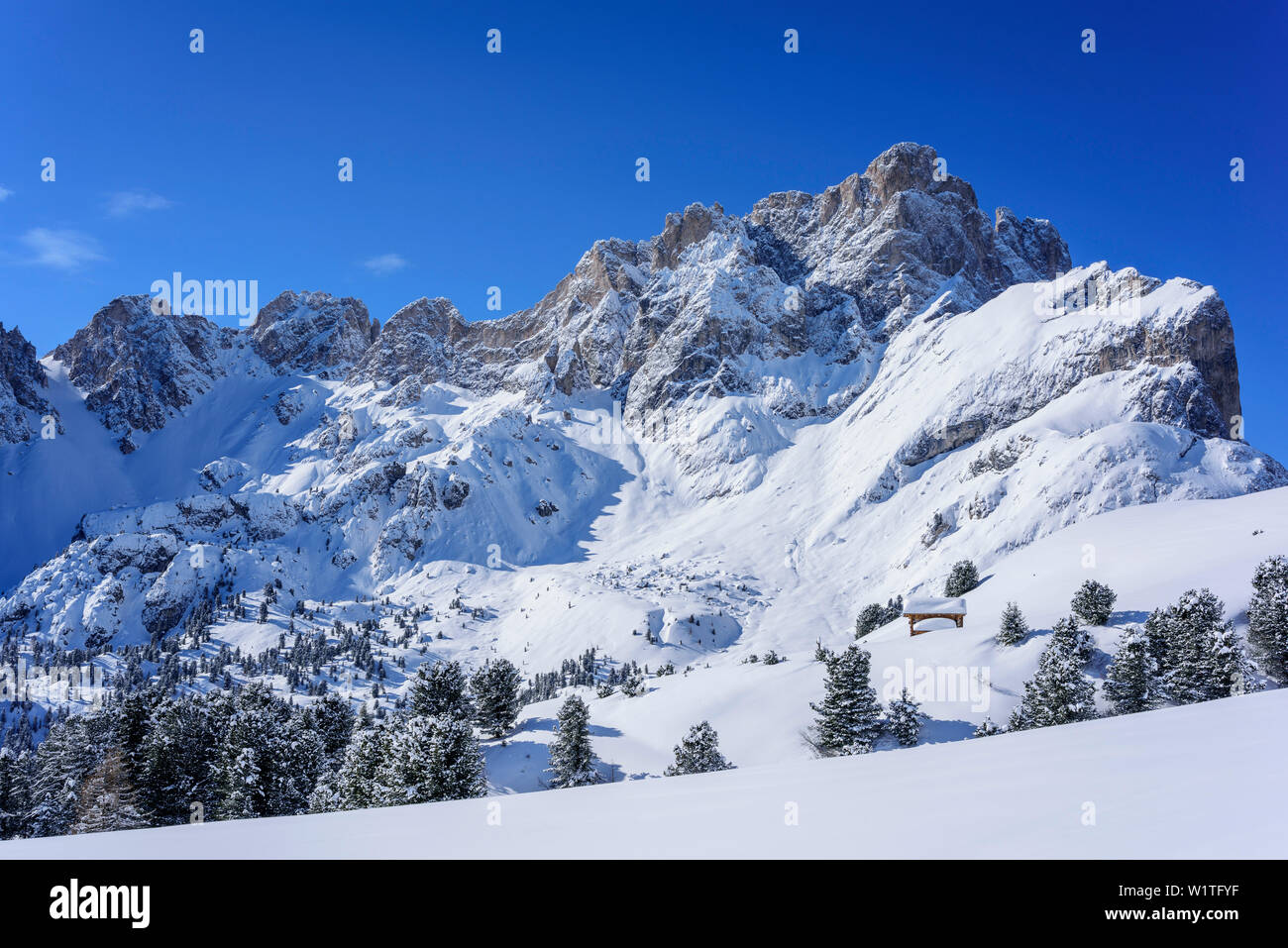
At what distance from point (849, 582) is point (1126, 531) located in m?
77.0

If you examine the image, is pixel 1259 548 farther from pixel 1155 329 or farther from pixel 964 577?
pixel 1155 329

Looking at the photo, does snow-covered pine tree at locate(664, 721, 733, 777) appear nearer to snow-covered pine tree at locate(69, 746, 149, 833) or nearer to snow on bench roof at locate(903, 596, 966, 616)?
snow on bench roof at locate(903, 596, 966, 616)

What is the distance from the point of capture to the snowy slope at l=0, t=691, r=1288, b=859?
4129 mm

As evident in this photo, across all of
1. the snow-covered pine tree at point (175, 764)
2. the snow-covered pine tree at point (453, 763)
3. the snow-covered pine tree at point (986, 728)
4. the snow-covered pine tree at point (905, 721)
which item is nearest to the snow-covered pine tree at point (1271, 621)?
the snow-covered pine tree at point (986, 728)

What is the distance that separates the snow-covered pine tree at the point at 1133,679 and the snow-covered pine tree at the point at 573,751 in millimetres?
26879

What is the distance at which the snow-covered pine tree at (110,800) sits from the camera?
31.2 m

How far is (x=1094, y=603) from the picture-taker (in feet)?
138

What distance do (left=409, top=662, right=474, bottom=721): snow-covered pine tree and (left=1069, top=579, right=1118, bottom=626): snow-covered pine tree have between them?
123ft

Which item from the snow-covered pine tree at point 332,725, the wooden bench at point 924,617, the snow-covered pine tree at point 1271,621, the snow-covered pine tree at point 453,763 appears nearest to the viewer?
the snow-covered pine tree at point 453,763

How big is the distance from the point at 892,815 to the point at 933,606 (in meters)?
54.2

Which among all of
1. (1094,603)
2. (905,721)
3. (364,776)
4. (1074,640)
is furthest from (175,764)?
(1094,603)

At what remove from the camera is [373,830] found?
238 inches

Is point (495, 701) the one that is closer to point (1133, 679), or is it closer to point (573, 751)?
point (573, 751)

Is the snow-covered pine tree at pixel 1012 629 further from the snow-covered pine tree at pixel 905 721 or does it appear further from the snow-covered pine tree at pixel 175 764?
the snow-covered pine tree at pixel 175 764
